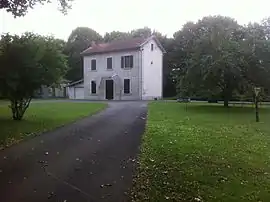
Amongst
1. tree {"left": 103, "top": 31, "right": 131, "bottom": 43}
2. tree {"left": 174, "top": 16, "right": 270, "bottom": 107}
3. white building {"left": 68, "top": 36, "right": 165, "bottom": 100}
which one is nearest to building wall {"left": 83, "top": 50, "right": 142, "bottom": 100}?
white building {"left": 68, "top": 36, "right": 165, "bottom": 100}

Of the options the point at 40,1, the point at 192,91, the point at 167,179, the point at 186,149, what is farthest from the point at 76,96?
the point at 167,179

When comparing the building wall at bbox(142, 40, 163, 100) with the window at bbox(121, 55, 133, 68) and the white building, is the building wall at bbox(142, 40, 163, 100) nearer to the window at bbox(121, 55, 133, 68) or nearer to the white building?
the white building

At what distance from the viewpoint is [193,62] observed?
32188 mm

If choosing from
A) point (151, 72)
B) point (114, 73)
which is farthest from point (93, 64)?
point (151, 72)

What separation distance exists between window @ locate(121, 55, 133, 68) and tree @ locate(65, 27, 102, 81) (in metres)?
16.8

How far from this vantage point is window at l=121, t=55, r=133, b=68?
49.5 metres

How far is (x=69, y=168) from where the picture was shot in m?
8.33

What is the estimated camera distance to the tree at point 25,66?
18481 mm

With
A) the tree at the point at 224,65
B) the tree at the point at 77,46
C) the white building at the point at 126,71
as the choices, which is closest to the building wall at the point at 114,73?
the white building at the point at 126,71

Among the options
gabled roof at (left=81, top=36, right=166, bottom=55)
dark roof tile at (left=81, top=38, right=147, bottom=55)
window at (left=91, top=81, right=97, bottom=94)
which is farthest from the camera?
window at (left=91, top=81, right=97, bottom=94)

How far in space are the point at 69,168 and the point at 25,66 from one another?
11.5 metres

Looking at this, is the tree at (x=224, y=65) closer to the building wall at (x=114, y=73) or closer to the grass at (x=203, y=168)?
the building wall at (x=114, y=73)

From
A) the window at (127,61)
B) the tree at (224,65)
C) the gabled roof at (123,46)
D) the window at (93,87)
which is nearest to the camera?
the tree at (224,65)

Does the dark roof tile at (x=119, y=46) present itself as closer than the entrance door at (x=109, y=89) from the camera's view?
Yes
